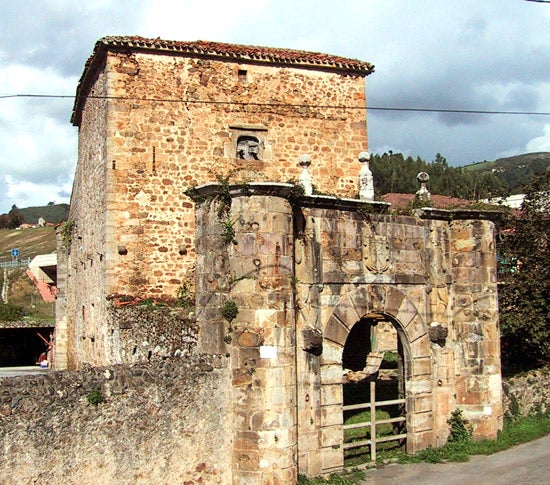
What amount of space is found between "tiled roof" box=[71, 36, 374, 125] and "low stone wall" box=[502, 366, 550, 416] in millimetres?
10319

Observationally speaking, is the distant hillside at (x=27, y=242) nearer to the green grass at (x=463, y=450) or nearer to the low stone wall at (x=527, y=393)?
the low stone wall at (x=527, y=393)

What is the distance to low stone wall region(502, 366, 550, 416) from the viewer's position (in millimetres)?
16500

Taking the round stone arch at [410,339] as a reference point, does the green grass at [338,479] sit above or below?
below

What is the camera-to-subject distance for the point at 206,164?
20031 millimetres

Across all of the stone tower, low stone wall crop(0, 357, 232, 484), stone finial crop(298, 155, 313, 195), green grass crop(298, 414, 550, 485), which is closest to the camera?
low stone wall crop(0, 357, 232, 484)

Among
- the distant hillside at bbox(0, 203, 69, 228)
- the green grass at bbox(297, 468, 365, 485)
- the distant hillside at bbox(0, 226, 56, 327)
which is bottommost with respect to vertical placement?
the green grass at bbox(297, 468, 365, 485)

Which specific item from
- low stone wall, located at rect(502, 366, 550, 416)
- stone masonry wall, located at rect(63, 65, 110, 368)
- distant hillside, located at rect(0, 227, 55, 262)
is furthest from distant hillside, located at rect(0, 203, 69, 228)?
low stone wall, located at rect(502, 366, 550, 416)

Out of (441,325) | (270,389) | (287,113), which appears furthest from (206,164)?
(270,389)

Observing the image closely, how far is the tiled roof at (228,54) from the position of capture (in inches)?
758

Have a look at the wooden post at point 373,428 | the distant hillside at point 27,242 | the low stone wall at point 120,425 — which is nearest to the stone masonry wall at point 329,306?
the low stone wall at point 120,425

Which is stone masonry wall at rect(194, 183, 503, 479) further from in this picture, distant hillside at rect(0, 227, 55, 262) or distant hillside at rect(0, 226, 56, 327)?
distant hillside at rect(0, 227, 55, 262)

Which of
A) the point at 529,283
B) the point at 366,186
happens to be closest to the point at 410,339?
the point at 366,186

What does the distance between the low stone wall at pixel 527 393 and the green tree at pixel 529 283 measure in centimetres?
198

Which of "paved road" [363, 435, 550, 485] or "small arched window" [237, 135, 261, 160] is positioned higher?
"small arched window" [237, 135, 261, 160]
